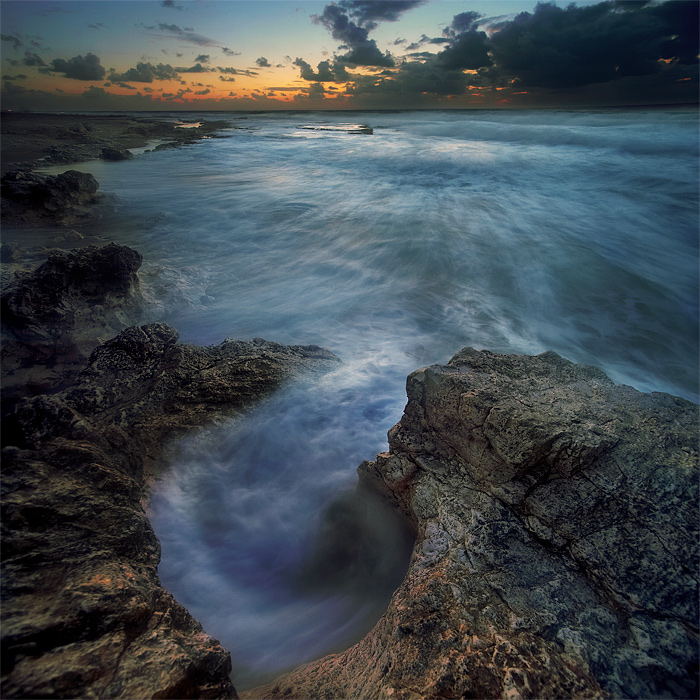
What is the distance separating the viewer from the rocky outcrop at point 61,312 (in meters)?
3.60

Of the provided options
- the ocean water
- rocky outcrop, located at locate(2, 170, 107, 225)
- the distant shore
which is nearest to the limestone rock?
rocky outcrop, located at locate(2, 170, 107, 225)

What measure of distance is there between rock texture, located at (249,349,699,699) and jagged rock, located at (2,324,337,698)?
796 mm

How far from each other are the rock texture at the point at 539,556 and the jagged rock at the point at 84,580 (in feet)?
2.61

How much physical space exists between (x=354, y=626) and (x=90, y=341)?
394 centimetres

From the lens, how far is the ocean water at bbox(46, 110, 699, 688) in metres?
2.71

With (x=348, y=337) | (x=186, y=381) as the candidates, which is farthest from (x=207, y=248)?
(x=186, y=381)

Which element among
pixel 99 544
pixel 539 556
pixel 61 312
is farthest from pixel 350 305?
pixel 99 544

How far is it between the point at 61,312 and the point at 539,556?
5.00 metres

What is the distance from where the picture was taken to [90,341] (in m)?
4.12

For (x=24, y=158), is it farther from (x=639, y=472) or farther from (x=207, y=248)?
(x=639, y=472)

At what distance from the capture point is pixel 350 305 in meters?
6.66

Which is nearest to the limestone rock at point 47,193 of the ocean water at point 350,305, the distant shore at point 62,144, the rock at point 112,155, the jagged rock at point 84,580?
the ocean water at point 350,305

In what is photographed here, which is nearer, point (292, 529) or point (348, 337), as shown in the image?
point (292, 529)

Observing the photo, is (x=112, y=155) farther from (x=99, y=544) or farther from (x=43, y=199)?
(x=99, y=544)
